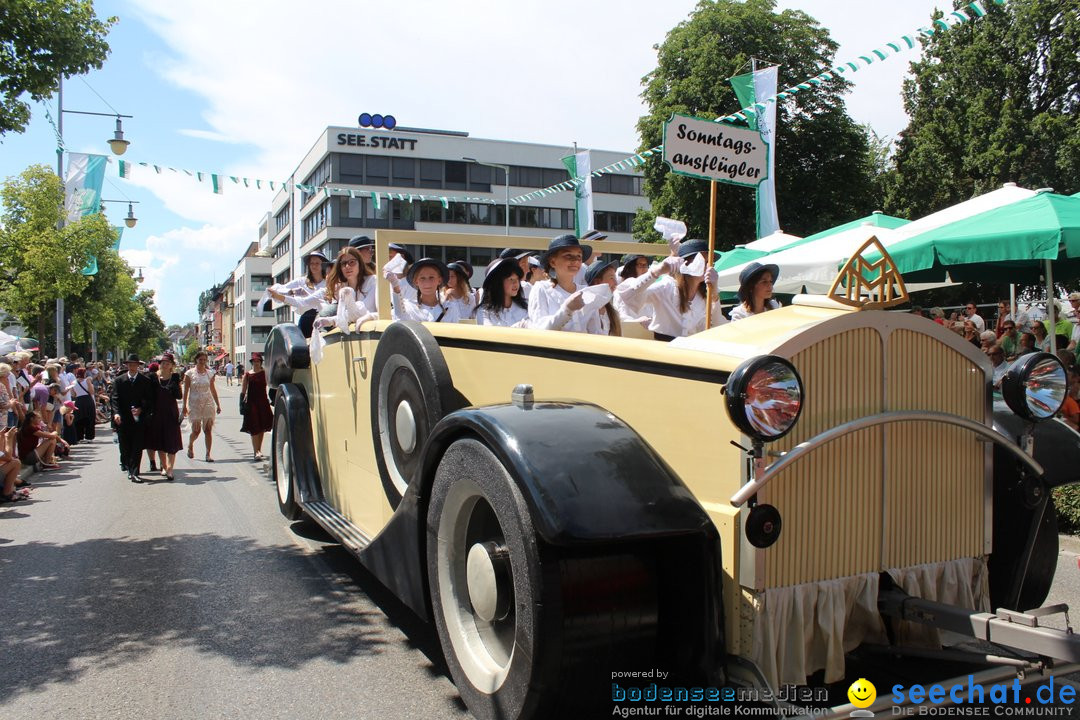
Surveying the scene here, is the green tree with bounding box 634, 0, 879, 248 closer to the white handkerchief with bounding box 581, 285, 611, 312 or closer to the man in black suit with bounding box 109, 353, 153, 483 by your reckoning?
the man in black suit with bounding box 109, 353, 153, 483

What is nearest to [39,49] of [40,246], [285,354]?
[285,354]

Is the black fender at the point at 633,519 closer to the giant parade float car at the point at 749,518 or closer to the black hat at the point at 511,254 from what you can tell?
the giant parade float car at the point at 749,518

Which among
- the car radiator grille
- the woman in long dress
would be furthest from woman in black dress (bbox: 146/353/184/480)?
the car radiator grille

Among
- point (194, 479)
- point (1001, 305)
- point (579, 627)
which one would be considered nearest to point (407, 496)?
point (579, 627)

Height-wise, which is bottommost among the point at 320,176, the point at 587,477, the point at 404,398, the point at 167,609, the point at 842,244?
the point at 167,609

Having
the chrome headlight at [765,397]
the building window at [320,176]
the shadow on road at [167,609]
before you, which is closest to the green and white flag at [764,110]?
the shadow on road at [167,609]

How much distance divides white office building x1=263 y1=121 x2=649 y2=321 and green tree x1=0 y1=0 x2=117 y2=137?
40064mm

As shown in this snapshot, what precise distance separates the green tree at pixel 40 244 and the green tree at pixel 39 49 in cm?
1710

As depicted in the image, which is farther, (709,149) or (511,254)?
(511,254)

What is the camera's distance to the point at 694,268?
4348mm

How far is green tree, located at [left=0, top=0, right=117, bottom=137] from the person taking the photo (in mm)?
6352

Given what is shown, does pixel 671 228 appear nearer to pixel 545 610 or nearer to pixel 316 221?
pixel 545 610

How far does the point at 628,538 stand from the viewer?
6.93 ft

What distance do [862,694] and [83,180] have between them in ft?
65.7
